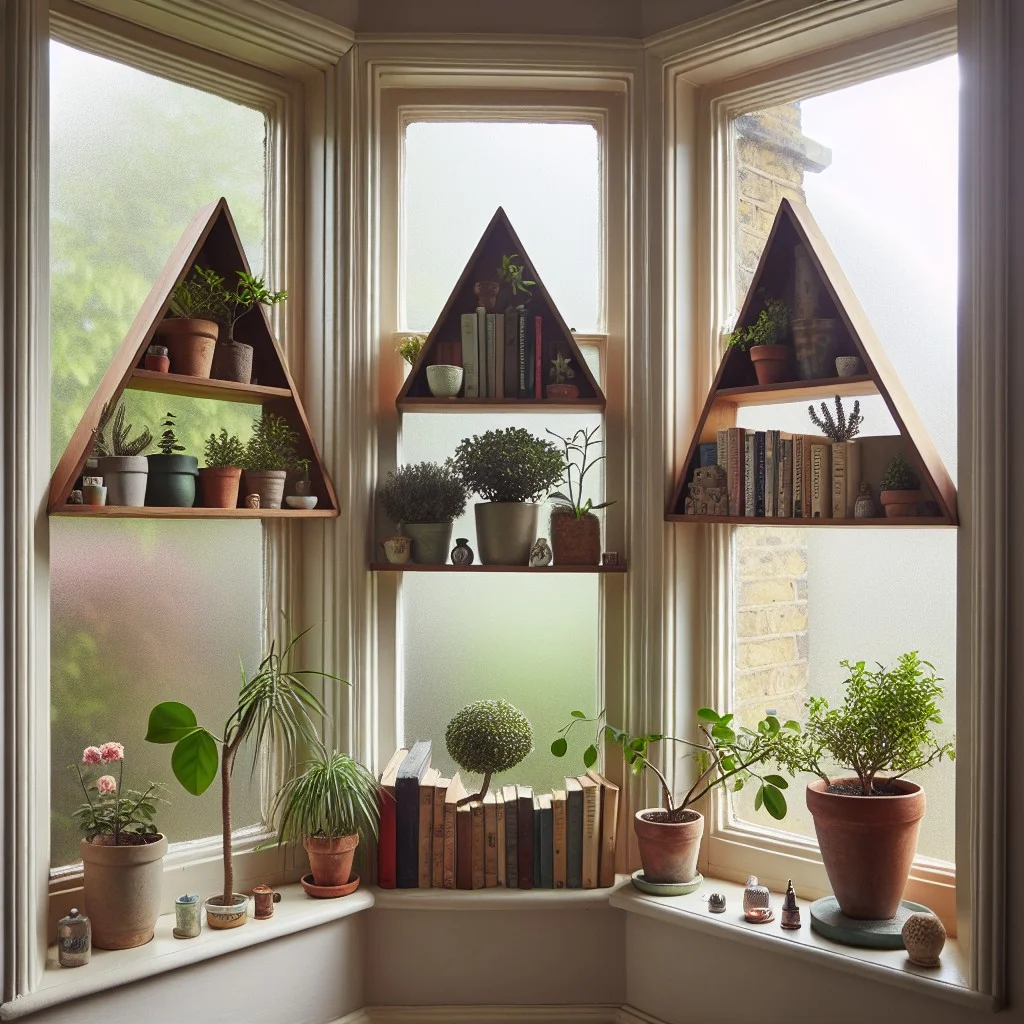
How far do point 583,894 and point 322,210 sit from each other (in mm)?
1969

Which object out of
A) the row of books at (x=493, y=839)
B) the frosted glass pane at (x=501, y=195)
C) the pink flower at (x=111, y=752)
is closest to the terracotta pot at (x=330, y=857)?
the row of books at (x=493, y=839)

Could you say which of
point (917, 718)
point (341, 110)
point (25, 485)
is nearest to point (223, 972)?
point (25, 485)

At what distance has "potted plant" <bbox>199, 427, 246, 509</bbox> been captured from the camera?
252 cm

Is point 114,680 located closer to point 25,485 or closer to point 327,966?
point 25,485

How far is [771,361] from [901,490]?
18.4 inches

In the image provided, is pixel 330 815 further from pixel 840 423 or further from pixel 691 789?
pixel 840 423

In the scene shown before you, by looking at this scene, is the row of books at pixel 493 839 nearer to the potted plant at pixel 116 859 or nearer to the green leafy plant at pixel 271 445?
the potted plant at pixel 116 859

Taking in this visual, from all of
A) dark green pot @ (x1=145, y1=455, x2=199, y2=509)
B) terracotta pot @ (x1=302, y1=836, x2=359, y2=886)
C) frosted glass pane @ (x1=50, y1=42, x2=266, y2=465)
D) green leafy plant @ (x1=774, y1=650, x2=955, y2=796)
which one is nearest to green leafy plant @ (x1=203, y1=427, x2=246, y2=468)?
dark green pot @ (x1=145, y1=455, x2=199, y2=509)

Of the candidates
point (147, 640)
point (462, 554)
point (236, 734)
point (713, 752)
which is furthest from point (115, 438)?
point (713, 752)

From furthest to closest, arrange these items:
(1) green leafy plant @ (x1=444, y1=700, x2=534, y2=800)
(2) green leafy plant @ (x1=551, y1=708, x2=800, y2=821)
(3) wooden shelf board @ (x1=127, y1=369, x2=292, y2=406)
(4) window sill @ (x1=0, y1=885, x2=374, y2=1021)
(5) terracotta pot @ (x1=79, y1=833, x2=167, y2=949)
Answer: (1) green leafy plant @ (x1=444, y1=700, x2=534, y2=800)
(2) green leafy plant @ (x1=551, y1=708, x2=800, y2=821)
(3) wooden shelf board @ (x1=127, y1=369, x2=292, y2=406)
(5) terracotta pot @ (x1=79, y1=833, x2=167, y2=949)
(4) window sill @ (x1=0, y1=885, x2=374, y2=1021)

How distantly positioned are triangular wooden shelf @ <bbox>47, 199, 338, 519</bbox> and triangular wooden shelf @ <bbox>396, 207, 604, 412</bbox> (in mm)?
320

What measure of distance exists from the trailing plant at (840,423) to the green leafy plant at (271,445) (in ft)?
4.44

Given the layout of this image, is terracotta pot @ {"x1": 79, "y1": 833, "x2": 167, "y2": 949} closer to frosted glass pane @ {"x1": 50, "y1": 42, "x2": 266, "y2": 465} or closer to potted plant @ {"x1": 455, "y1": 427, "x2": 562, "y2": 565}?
frosted glass pane @ {"x1": 50, "y1": 42, "x2": 266, "y2": 465}

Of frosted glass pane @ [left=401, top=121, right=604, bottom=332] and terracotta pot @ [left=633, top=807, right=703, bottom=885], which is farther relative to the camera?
frosted glass pane @ [left=401, top=121, right=604, bottom=332]
